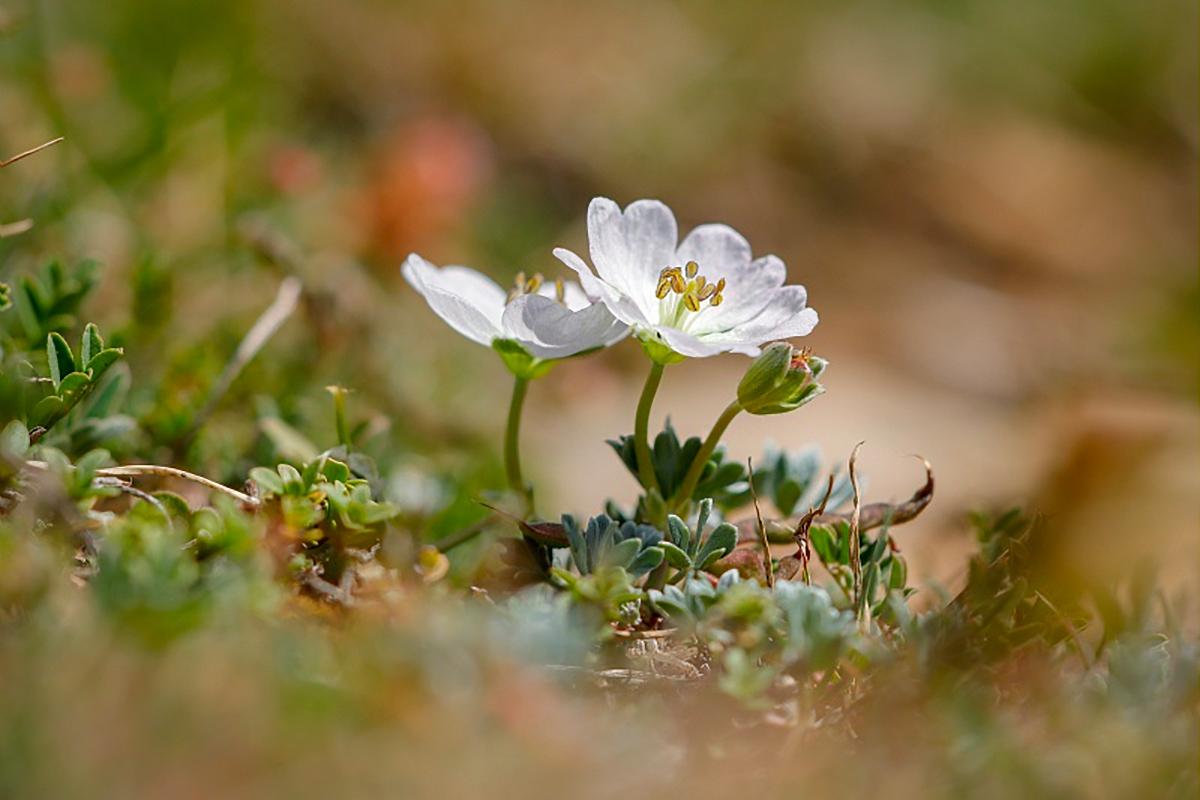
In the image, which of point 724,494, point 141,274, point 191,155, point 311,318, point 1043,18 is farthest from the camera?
point 1043,18

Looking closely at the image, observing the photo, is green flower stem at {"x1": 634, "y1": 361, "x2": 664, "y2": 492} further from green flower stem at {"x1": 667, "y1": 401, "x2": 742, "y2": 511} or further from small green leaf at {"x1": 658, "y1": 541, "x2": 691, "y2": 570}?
small green leaf at {"x1": 658, "y1": 541, "x2": 691, "y2": 570}

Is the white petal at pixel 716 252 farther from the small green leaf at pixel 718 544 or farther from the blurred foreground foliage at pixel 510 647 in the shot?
the small green leaf at pixel 718 544

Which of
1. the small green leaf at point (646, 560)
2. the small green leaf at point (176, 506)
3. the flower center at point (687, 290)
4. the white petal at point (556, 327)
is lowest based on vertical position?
the small green leaf at point (176, 506)

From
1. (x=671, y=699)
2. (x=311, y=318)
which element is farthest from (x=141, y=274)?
(x=671, y=699)

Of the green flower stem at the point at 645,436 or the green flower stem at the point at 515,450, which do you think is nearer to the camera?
the green flower stem at the point at 645,436

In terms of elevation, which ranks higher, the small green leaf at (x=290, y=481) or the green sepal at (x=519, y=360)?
the green sepal at (x=519, y=360)

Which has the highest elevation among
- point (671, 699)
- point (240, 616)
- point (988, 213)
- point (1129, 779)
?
point (1129, 779)

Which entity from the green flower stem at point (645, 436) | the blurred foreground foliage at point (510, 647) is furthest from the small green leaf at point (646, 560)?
the green flower stem at point (645, 436)

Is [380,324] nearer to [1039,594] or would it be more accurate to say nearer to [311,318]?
[311,318]

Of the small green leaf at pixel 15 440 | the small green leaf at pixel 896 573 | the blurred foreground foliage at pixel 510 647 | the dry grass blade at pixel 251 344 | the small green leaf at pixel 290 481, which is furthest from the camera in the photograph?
the dry grass blade at pixel 251 344
